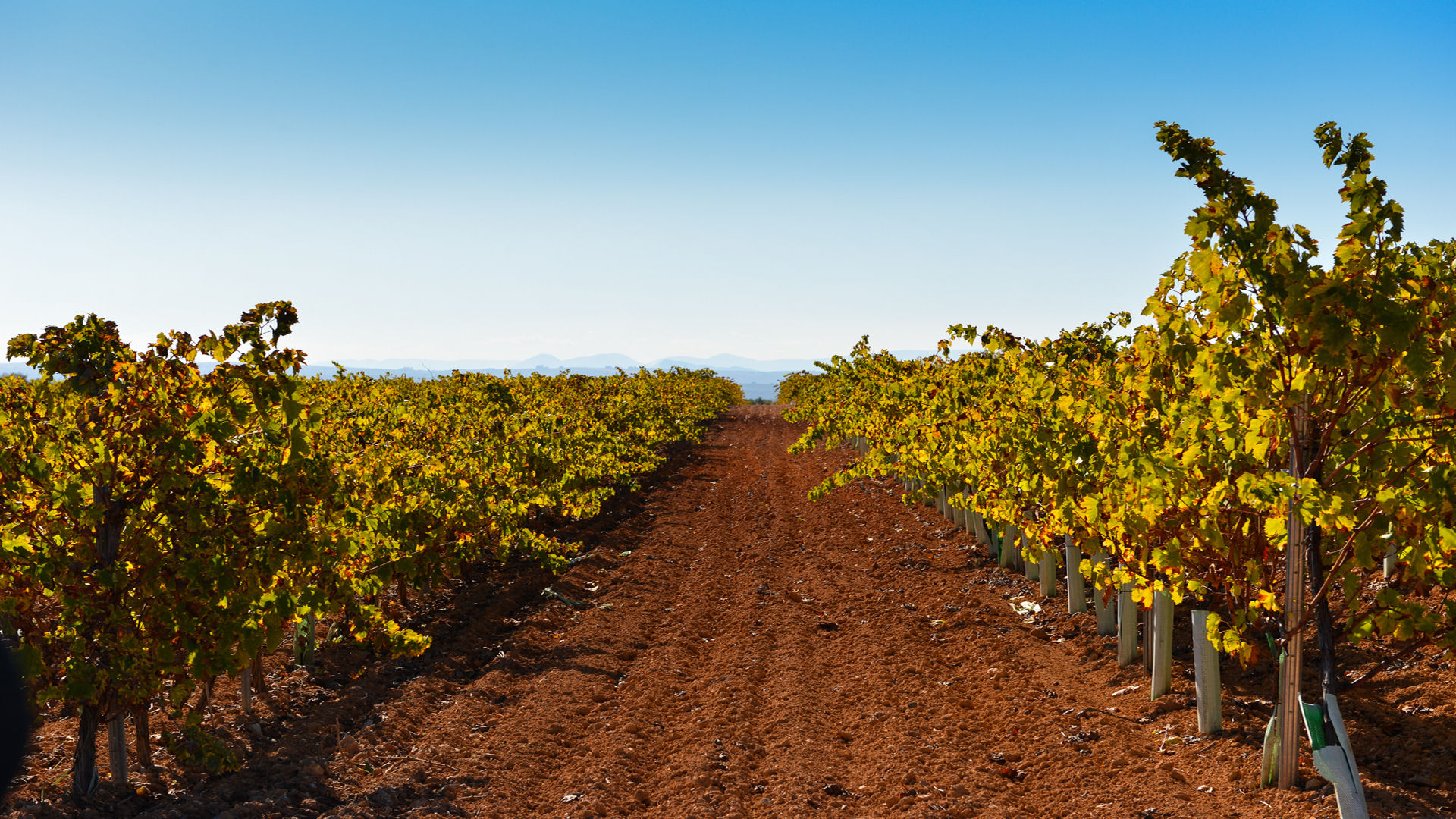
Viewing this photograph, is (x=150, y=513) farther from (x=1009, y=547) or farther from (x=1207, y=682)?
(x=1009, y=547)

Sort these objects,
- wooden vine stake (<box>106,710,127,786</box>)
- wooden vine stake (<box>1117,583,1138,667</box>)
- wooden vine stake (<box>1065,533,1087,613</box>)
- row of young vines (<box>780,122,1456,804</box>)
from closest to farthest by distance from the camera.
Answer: row of young vines (<box>780,122,1456,804</box>), wooden vine stake (<box>106,710,127,786</box>), wooden vine stake (<box>1117,583,1138,667</box>), wooden vine stake (<box>1065,533,1087,613</box>)

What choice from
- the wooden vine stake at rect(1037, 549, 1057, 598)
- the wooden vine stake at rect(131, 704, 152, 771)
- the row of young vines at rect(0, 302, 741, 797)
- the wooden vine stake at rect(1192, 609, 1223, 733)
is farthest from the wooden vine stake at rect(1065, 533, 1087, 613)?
the wooden vine stake at rect(131, 704, 152, 771)

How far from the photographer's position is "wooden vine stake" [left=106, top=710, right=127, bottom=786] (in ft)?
19.1

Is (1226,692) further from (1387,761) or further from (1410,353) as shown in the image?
(1410,353)

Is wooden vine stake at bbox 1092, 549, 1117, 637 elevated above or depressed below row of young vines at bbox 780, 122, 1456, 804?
below

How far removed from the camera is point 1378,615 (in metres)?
4.36

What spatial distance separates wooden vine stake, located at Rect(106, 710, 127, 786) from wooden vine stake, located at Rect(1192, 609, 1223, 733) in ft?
23.5

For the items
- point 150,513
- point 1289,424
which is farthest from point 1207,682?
point 150,513

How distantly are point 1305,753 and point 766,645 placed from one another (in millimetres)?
4906

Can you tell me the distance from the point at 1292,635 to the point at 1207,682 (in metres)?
1.44

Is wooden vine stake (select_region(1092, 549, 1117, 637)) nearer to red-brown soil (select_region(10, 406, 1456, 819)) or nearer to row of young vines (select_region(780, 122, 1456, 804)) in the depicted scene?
red-brown soil (select_region(10, 406, 1456, 819))

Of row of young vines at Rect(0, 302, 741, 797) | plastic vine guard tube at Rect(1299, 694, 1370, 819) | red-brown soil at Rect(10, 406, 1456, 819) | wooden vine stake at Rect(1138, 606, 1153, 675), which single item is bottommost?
red-brown soil at Rect(10, 406, 1456, 819)

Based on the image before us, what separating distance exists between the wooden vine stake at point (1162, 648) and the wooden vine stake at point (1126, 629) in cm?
70

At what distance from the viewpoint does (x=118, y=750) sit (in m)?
5.92
